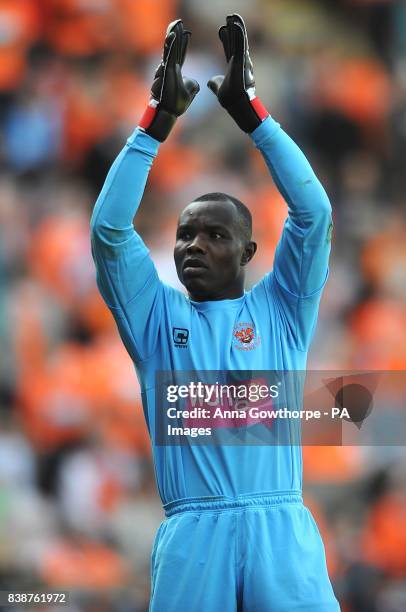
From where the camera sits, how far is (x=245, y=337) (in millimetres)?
3107

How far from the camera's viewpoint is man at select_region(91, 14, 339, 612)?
2893 millimetres

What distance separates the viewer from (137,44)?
7.77m

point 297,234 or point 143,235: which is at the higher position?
point 143,235

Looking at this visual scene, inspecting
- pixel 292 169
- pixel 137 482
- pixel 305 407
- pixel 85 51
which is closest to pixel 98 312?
pixel 137 482

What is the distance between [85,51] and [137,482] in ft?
10.2

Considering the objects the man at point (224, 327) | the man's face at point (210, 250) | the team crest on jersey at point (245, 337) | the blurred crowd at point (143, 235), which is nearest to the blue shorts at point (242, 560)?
the man at point (224, 327)

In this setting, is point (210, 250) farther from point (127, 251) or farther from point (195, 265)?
point (127, 251)

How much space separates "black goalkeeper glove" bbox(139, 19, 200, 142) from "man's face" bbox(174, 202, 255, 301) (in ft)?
0.81

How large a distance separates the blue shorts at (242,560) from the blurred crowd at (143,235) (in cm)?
283

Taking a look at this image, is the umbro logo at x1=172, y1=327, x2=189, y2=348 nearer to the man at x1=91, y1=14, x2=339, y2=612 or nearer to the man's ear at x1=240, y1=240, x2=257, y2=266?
the man at x1=91, y1=14, x2=339, y2=612

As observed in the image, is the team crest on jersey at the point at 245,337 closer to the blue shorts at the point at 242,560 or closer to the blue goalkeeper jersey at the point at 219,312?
the blue goalkeeper jersey at the point at 219,312

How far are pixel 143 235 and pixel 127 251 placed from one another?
393 cm

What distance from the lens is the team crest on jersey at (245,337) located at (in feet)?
10.2

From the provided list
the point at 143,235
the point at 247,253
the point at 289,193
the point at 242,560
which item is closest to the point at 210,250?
the point at 247,253
